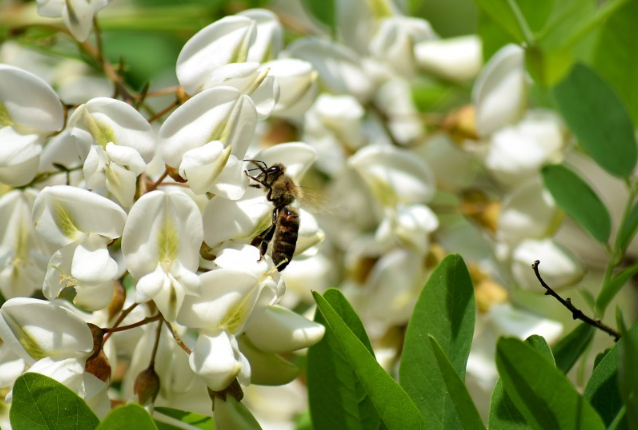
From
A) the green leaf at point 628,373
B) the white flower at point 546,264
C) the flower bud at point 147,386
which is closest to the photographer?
the green leaf at point 628,373

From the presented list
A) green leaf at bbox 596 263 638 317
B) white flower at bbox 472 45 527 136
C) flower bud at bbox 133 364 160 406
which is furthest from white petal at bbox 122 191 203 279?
white flower at bbox 472 45 527 136

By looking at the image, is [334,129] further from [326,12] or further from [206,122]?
[206,122]

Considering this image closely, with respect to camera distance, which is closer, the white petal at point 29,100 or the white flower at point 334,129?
the white petal at point 29,100

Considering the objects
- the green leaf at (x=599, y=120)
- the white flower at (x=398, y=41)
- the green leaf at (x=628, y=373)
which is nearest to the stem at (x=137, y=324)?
the green leaf at (x=628, y=373)

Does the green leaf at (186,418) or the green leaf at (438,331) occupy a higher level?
the green leaf at (438,331)

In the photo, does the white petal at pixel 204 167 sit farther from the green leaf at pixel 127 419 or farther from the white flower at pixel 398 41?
the white flower at pixel 398 41

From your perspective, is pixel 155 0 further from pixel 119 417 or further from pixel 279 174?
pixel 119 417

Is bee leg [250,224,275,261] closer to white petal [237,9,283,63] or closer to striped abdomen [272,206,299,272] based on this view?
striped abdomen [272,206,299,272]
